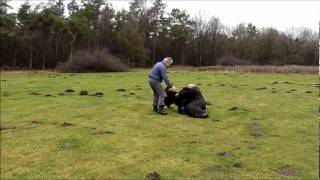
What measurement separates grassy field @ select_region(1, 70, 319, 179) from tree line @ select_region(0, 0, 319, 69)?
1553 inches

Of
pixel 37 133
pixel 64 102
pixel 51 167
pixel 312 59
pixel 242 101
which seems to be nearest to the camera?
pixel 51 167

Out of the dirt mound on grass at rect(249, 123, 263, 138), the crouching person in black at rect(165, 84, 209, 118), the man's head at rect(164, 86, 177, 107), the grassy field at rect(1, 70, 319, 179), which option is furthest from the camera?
the man's head at rect(164, 86, 177, 107)

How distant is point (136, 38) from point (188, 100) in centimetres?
5587

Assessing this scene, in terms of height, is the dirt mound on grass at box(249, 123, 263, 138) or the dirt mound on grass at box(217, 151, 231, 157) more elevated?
the dirt mound on grass at box(249, 123, 263, 138)

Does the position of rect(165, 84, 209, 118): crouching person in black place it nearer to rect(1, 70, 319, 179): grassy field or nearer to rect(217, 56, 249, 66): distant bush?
rect(1, 70, 319, 179): grassy field

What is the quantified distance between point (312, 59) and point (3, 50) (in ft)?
188

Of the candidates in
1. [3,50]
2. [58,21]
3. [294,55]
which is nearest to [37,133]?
[58,21]

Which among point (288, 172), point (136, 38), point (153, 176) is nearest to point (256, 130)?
point (288, 172)

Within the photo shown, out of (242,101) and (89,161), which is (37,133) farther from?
(242,101)

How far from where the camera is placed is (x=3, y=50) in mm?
72625

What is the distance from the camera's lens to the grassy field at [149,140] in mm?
11008

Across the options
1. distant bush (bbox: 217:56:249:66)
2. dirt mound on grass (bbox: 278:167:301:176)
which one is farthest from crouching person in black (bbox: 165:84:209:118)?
distant bush (bbox: 217:56:249:66)

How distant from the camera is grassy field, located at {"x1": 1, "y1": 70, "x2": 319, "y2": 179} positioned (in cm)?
1101

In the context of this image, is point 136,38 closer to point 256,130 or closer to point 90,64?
point 90,64
